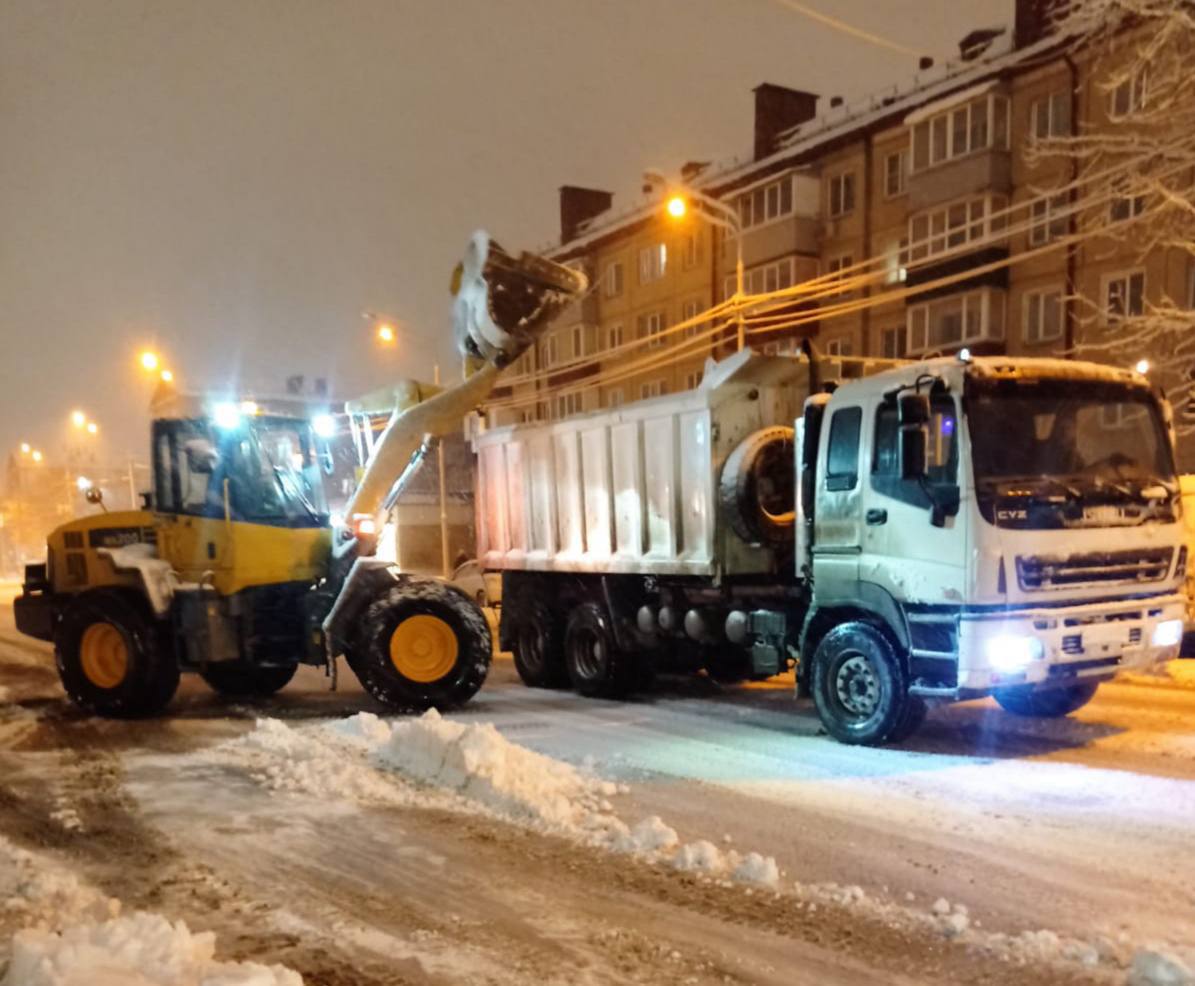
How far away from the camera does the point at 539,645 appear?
1144 centimetres

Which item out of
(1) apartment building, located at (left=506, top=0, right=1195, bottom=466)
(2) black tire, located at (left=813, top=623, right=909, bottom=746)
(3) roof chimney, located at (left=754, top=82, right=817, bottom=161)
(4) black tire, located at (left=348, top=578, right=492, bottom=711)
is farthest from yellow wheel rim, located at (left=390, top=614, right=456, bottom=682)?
(3) roof chimney, located at (left=754, top=82, right=817, bottom=161)

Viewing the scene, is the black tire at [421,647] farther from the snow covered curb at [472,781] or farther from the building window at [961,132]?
the building window at [961,132]

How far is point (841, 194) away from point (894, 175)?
76.1 inches

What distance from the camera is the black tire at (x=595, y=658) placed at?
10.3 m

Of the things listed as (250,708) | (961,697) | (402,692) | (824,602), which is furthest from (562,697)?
(961,697)

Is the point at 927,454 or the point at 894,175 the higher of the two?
the point at 894,175

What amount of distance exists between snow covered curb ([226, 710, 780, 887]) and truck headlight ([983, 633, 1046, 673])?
8.14 ft

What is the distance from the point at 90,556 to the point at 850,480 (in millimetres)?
7418

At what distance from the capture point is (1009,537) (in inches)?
258

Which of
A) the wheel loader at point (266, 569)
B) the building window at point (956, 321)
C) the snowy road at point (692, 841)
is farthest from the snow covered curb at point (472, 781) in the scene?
the building window at point (956, 321)

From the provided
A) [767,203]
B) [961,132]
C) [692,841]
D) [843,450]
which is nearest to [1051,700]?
[843,450]

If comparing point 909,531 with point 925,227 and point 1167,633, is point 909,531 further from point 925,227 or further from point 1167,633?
point 925,227

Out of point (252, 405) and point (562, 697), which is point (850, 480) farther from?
point (252, 405)

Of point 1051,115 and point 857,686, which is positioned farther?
point 1051,115
